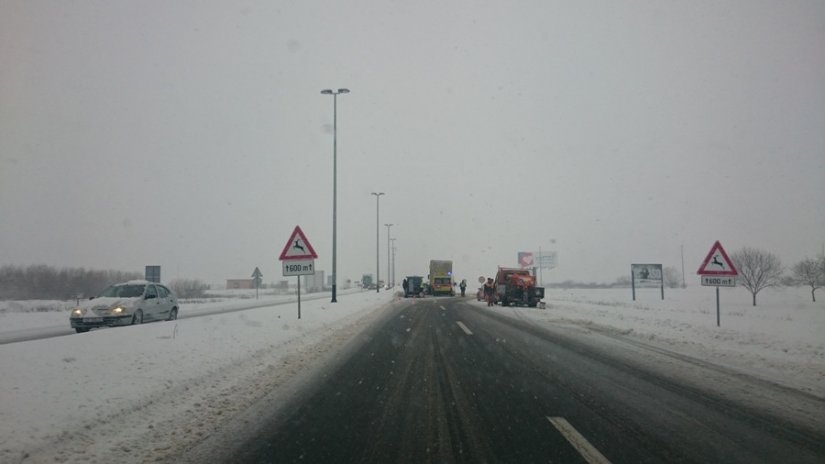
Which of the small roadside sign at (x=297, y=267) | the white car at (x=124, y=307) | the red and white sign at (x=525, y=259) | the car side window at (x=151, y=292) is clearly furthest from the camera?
the red and white sign at (x=525, y=259)

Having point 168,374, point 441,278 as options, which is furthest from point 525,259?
point 168,374

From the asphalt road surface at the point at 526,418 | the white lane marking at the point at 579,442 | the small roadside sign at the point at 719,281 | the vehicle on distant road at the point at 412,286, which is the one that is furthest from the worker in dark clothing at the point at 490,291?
the white lane marking at the point at 579,442

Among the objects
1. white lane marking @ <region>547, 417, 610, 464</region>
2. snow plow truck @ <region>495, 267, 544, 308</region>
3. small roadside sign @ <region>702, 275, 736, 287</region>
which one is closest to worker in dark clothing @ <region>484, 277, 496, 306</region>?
snow plow truck @ <region>495, 267, 544, 308</region>

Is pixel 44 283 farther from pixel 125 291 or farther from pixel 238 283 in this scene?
pixel 238 283

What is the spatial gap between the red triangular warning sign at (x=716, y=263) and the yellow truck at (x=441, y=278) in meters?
41.2

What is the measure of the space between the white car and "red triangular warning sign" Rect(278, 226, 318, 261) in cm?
647

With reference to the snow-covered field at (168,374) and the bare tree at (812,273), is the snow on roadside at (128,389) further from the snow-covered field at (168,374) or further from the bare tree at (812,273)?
the bare tree at (812,273)

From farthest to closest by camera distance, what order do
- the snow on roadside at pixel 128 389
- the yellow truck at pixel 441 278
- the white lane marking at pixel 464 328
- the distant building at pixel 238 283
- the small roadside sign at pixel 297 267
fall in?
the distant building at pixel 238 283 → the yellow truck at pixel 441 278 → the small roadside sign at pixel 297 267 → the white lane marking at pixel 464 328 → the snow on roadside at pixel 128 389

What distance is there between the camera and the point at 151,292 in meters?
20.1

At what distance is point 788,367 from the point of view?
358 inches

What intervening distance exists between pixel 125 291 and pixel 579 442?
19.0 m

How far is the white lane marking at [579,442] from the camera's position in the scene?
14.5 feet

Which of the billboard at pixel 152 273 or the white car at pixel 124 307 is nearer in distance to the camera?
the white car at pixel 124 307

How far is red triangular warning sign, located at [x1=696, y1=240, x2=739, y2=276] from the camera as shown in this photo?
15.2 meters
